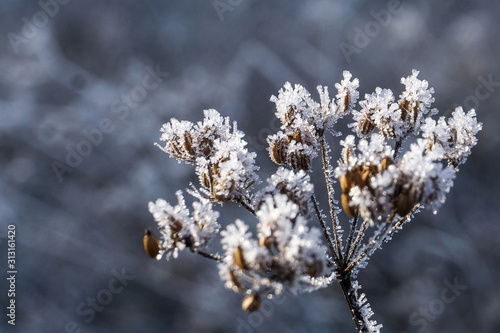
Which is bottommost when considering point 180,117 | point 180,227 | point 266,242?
point 266,242

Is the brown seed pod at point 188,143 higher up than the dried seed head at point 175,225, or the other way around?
the brown seed pod at point 188,143

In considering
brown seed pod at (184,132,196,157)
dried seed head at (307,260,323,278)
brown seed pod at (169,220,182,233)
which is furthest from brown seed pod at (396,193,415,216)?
brown seed pod at (184,132,196,157)

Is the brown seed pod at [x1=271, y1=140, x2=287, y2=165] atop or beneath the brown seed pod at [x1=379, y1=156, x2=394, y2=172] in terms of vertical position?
atop

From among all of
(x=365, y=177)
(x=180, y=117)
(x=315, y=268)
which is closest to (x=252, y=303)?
Answer: (x=315, y=268)

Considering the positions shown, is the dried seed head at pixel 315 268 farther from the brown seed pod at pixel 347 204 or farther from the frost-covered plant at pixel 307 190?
the brown seed pod at pixel 347 204

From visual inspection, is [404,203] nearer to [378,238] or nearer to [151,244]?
[378,238]

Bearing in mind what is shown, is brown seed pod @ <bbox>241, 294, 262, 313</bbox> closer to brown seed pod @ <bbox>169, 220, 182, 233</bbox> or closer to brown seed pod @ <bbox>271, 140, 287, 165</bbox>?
brown seed pod @ <bbox>169, 220, 182, 233</bbox>

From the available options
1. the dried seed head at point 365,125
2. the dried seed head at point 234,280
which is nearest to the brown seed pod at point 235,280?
the dried seed head at point 234,280
